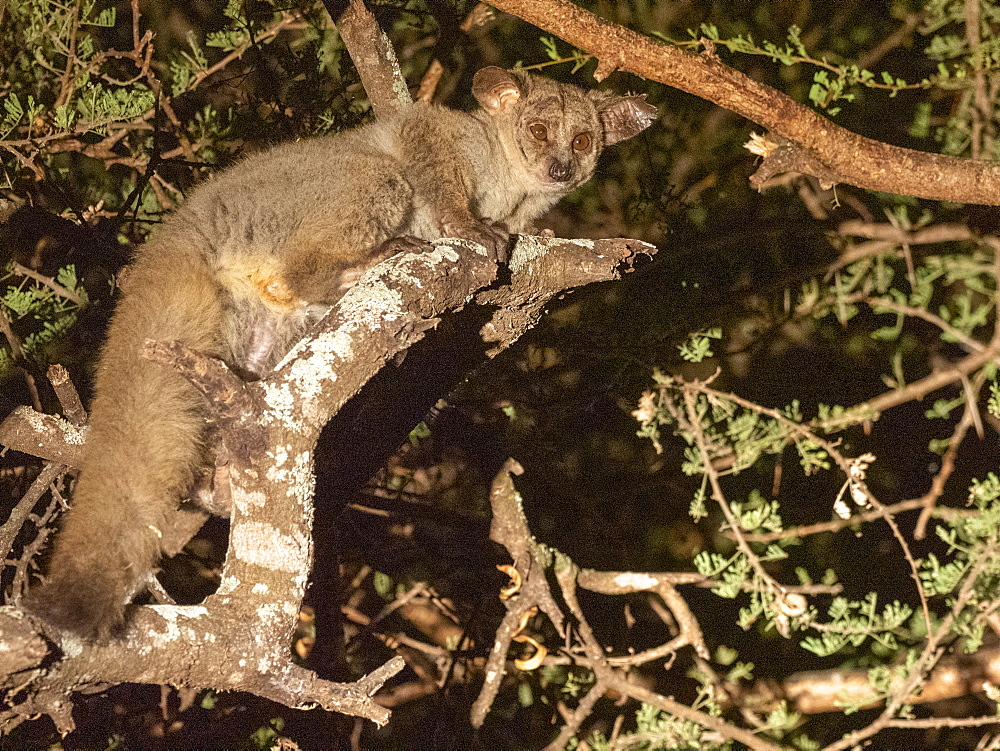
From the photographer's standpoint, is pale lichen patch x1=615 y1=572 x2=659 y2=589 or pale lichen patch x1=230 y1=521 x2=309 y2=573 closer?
pale lichen patch x1=230 y1=521 x2=309 y2=573

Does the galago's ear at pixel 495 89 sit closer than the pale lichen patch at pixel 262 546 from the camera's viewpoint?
No

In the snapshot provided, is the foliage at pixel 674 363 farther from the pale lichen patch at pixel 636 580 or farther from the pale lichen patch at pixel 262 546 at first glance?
the pale lichen patch at pixel 262 546

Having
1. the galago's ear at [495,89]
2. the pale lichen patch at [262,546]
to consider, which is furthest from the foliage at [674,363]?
the pale lichen patch at [262,546]

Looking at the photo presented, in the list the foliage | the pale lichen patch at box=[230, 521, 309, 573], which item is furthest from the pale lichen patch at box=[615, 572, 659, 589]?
the pale lichen patch at box=[230, 521, 309, 573]

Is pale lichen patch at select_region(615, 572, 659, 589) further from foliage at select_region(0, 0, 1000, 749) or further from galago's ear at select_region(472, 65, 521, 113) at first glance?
galago's ear at select_region(472, 65, 521, 113)

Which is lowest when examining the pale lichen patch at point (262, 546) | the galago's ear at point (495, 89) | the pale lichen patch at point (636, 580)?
the pale lichen patch at point (636, 580)

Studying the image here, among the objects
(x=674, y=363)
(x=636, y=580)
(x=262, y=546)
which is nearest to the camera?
(x=262, y=546)

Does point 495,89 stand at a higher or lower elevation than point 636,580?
higher

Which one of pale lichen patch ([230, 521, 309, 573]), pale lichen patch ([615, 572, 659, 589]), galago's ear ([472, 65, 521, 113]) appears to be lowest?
pale lichen patch ([615, 572, 659, 589])

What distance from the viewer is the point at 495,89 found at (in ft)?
12.4

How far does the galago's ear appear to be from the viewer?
371 centimetres

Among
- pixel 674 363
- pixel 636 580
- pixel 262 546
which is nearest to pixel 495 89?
pixel 674 363

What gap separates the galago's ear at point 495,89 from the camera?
3705 mm

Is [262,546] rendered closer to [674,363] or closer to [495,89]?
[495,89]
